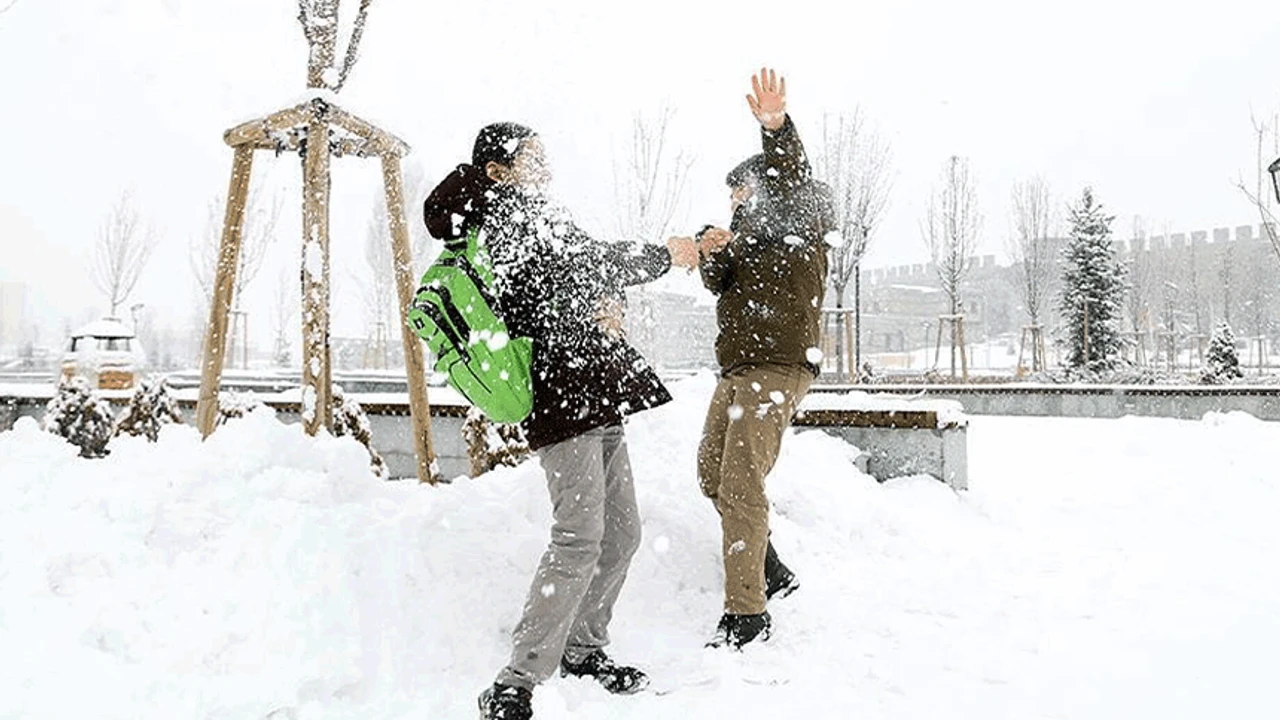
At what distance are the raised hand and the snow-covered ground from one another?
71.6 inches

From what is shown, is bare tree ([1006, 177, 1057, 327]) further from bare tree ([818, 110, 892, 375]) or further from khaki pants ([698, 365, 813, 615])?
khaki pants ([698, 365, 813, 615])

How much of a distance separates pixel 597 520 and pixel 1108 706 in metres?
1.61

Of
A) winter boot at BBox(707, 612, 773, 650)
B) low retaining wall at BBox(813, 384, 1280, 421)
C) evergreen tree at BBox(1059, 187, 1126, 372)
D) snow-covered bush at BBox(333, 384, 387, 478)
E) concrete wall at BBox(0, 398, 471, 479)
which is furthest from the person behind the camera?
evergreen tree at BBox(1059, 187, 1126, 372)

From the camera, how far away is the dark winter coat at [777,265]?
11.1 ft

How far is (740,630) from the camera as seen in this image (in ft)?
10.3

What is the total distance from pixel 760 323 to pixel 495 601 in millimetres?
1476

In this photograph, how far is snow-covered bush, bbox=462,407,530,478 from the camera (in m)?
5.86

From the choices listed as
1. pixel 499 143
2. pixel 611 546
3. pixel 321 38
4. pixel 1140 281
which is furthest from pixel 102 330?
pixel 1140 281

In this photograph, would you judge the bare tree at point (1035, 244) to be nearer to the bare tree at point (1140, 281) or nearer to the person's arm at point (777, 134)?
the bare tree at point (1140, 281)

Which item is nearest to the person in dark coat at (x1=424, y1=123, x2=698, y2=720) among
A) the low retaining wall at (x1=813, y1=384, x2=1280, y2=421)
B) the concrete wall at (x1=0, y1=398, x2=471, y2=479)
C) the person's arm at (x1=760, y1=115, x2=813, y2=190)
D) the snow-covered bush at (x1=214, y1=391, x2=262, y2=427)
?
the person's arm at (x1=760, y1=115, x2=813, y2=190)

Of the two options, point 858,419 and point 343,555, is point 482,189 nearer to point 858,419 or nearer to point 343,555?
point 343,555

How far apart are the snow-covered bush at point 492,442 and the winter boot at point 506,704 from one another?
342 cm

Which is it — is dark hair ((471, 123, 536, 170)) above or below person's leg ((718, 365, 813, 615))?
above

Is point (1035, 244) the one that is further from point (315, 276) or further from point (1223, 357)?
point (315, 276)
